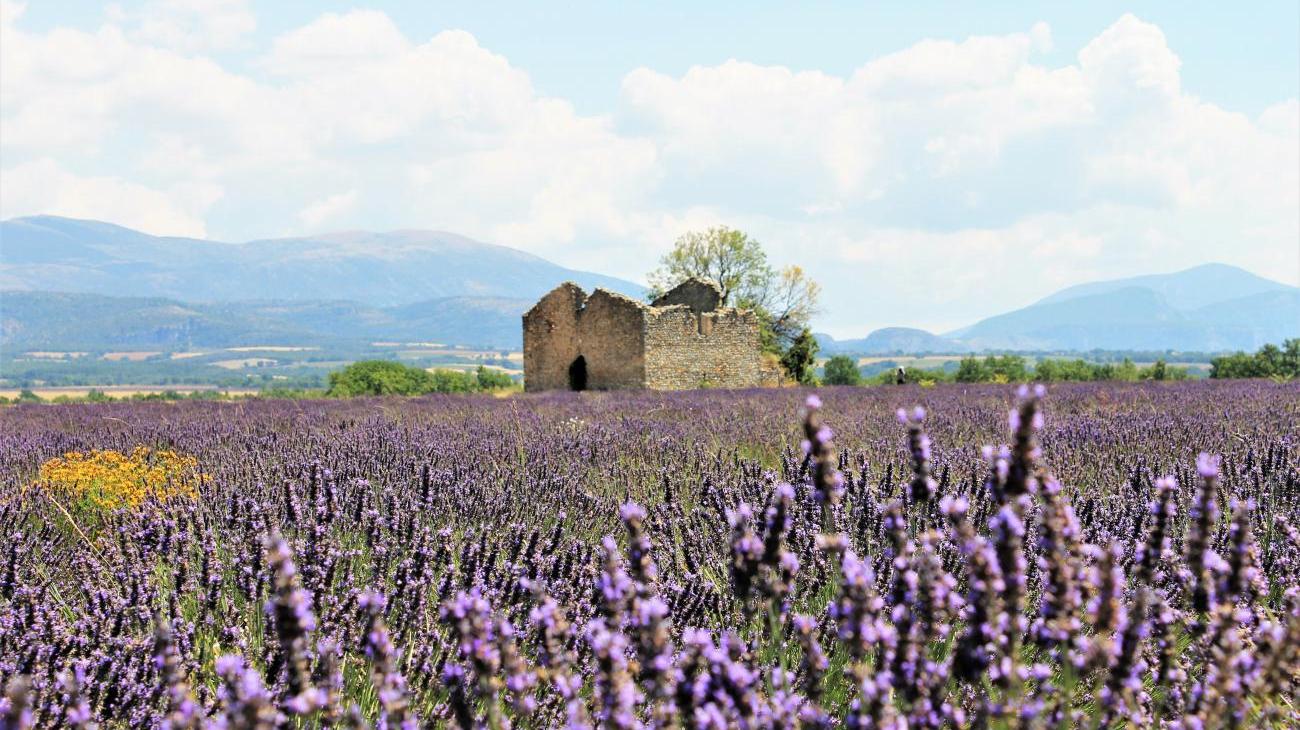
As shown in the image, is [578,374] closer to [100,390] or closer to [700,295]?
[700,295]

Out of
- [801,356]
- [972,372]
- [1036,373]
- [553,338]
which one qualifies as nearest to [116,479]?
[1036,373]

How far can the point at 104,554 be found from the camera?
120 inches

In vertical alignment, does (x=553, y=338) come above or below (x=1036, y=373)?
above

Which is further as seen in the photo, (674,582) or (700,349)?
(700,349)

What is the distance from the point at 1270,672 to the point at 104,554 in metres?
3.25

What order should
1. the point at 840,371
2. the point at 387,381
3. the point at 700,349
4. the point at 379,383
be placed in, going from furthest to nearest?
the point at 840,371 < the point at 700,349 < the point at 387,381 < the point at 379,383

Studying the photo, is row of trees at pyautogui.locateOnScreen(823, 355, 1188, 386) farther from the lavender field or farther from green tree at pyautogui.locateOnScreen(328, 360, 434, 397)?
the lavender field

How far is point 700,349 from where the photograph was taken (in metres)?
21.6

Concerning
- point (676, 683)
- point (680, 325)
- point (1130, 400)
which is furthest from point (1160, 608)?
point (680, 325)

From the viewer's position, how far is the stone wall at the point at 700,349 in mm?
20391

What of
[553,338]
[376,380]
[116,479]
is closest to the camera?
[116,479]

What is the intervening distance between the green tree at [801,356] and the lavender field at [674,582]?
27.4 meters

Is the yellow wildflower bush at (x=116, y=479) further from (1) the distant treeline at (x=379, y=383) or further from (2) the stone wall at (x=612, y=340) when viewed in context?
(2) the stone wall at (x=612, y=340)

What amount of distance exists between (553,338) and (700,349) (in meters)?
3.69
